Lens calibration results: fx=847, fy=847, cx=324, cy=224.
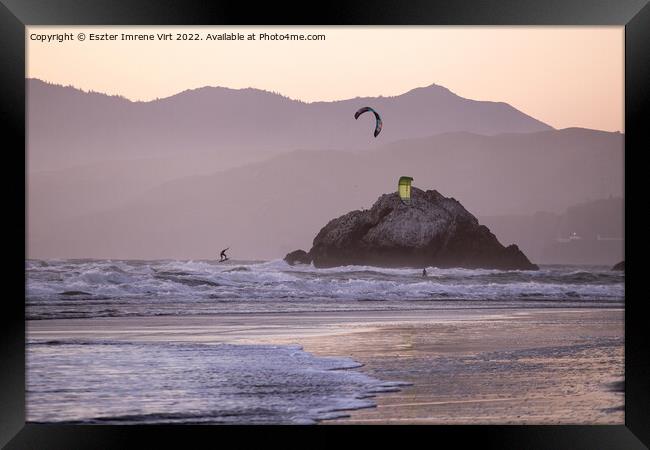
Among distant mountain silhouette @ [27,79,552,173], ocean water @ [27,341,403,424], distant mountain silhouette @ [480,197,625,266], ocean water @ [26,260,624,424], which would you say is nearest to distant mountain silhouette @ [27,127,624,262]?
distant mountain silhouette @ [480,197,625,266]

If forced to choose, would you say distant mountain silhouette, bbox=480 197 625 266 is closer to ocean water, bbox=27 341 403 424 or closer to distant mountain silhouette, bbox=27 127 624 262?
distant mountain silhouette, bbox=27 127 624 262

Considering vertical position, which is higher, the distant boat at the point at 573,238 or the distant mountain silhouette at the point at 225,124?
the distant mountain silhouette at the point at 225,124

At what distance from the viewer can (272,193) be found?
42.6ft

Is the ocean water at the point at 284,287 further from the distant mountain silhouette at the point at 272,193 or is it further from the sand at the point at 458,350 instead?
the sand at the point at 458,350

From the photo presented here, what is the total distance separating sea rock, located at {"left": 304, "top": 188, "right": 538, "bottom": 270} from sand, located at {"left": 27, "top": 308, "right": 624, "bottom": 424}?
197 cm

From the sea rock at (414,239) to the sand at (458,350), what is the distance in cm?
197

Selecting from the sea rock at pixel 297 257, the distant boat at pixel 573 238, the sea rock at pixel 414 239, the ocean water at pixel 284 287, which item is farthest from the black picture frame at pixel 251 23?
the sea rock at pixel 297 257

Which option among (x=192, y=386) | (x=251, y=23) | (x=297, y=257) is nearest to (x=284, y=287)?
(x=297, y=257)

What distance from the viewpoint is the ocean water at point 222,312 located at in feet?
19.2

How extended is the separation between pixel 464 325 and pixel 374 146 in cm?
373

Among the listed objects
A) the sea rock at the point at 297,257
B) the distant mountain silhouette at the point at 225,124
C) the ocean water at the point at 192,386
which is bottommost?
the ocean water at the point at 192,386

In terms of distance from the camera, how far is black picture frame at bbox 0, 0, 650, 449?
18.4 feet

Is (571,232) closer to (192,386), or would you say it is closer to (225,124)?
(225,124)

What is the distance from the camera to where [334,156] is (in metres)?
13.2
